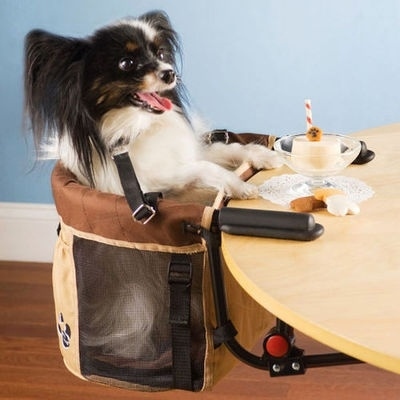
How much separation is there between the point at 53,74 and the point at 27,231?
145cm

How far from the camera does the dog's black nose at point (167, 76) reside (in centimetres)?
136

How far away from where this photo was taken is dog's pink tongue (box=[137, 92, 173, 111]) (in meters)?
1.38

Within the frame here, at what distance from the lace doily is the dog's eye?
357mm

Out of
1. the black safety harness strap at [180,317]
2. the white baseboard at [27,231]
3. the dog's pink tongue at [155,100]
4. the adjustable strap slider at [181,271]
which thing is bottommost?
the white baseboard at [27,231]

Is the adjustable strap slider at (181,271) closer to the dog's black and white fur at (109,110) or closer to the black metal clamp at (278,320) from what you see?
the black metal clamp at (278,320)

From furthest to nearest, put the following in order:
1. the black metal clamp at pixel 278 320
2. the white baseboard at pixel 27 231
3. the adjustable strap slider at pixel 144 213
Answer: the white baseboard at pixel 27 231 < the adjustable strap slider at pixel 144 213 < the black metal clamp at pixel 278 320

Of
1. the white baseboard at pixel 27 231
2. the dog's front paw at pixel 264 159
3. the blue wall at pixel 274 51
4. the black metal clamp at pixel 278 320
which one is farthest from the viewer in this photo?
the white baseboard at pixel 27 231

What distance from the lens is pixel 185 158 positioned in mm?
1406

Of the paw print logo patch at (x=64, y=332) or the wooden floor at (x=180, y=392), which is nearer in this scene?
the paw print logo patch at (x=64, y=332)

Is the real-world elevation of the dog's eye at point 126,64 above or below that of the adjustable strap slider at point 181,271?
above

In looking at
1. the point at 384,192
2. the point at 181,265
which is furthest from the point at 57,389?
the point at 384,192

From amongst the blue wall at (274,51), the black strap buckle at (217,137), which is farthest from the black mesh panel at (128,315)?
the blue wall at (274,51)

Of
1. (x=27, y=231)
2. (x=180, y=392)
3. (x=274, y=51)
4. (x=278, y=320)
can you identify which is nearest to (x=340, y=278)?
(x=278, y=320)

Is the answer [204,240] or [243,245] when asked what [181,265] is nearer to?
[204,240]
